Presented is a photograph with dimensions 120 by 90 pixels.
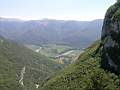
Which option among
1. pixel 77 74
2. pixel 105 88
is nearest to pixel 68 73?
Answer: pixel 77 74

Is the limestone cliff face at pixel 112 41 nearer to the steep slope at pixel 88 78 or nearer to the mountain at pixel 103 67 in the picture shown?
the mountain at pixel 103 67

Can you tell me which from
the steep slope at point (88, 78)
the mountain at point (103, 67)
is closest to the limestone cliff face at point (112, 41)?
the mountain at point (103, 67)

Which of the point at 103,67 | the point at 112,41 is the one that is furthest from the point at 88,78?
the point at 112,41

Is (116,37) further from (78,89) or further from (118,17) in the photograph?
(78,89)

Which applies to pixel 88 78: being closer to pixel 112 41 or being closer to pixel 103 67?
pixel 103 67

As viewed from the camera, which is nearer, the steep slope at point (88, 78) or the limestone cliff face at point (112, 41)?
the steep slope at point (88, 78)

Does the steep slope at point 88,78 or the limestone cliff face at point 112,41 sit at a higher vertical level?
the limestone cliff face at point 112,41

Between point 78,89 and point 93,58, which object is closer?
point 78,89
